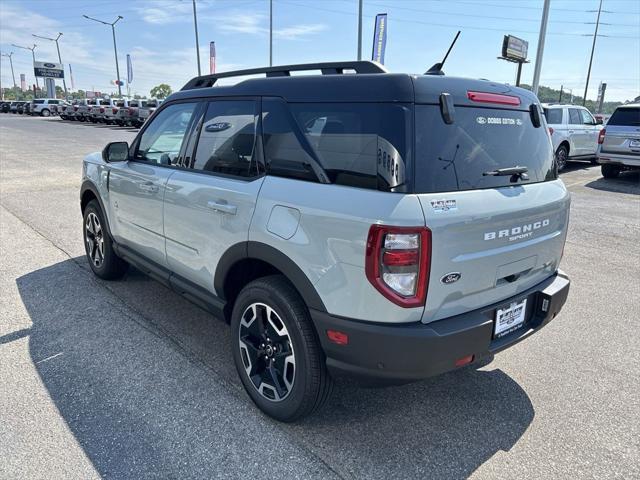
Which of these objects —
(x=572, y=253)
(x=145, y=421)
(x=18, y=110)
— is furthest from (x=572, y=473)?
(x=18, y=110)

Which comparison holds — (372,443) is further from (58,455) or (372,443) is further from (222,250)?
(58,455)

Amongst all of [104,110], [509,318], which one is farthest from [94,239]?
[104,110]

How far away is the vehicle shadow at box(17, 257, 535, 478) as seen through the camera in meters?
2.41

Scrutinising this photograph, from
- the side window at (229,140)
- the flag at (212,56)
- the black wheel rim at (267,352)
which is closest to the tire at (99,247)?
the side window at (229,140)

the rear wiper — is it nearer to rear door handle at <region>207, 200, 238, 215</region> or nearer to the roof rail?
the roof rail

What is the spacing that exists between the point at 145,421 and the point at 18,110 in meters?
65.8

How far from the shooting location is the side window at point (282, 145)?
2.51 m

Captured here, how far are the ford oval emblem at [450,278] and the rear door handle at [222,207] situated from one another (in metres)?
1.27

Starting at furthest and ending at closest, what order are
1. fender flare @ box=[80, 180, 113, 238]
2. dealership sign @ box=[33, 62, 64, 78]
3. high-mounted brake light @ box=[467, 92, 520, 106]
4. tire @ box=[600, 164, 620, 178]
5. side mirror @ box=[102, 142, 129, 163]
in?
dealership sign @ box=[33, 62, 64, 78], tire @ box=[600, 164, 620, 178], fender flare @ box=[80, 180, 113, 238], side mirror @ box=[102, 142, 129, 163], high-mounted brake light @ box=[467, 92, 520, 106]

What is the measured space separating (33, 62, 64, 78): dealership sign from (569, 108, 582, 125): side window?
8235 cm

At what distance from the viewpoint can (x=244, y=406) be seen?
9.32 feet

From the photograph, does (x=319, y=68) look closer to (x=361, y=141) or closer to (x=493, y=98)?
(x=361, y=141)

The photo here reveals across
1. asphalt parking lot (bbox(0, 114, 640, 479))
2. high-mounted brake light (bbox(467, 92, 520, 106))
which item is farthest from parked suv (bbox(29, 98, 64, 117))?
high-mounted brake light (bbox(467, 92, 520, 106))

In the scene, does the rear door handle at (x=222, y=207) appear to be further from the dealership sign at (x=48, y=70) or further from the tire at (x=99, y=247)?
the dealership sign at (x=48, y=70)
